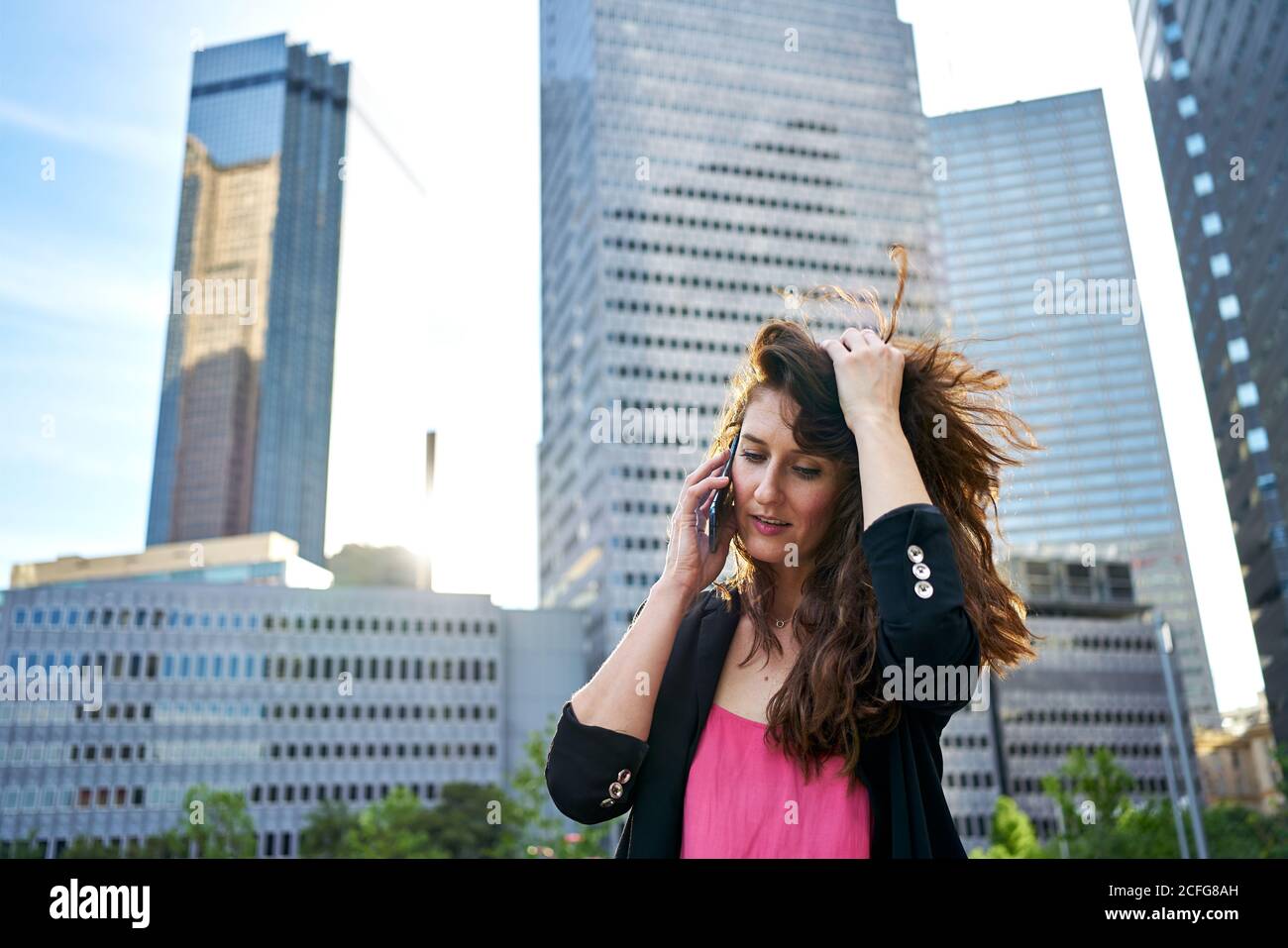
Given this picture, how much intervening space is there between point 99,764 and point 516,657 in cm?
3815

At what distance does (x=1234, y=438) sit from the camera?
8050 cm

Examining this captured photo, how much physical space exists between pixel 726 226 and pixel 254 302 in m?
76.0

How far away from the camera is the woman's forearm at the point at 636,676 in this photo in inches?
89.0

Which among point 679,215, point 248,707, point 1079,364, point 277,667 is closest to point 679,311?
point 679,215

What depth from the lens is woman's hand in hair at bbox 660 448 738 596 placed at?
236cm

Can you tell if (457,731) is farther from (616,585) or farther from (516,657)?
(616,585)

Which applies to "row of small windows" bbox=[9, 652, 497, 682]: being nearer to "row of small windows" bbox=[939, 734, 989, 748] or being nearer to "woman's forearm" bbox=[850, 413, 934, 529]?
"row of small windows" bbox=[939, 734, 989, 748]

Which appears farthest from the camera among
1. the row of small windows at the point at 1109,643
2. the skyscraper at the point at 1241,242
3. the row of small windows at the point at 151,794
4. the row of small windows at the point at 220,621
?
the row of small windows at the point at 1109,643

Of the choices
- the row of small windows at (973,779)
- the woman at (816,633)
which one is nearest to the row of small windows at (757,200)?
the row of small windows at (973,779)

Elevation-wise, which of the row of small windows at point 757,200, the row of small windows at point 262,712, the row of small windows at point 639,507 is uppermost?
the row of small windows at point 757,200

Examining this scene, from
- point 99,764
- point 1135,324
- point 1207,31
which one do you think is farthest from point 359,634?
point 1135,324

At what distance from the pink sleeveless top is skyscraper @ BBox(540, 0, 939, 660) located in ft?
353

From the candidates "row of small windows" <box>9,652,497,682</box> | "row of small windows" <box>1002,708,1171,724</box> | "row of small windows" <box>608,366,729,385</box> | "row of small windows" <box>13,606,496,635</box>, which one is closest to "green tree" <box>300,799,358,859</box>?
"row of small windows" <box>9,652,497,682</box>

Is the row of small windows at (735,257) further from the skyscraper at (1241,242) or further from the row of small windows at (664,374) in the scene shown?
the skyscraper at (1241,242)
